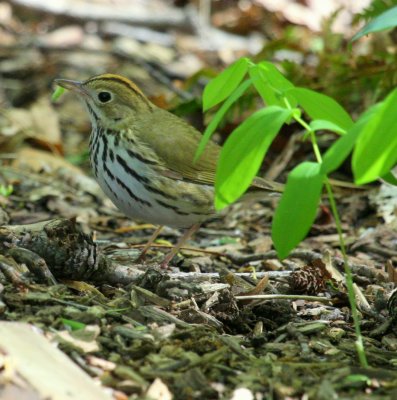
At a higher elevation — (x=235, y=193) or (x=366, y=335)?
(x=235, y=193)

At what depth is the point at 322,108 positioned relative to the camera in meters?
2.69

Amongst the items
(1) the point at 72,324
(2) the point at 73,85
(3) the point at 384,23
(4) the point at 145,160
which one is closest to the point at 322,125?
(3) the point at 384,23

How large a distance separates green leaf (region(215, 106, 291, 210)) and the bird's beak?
210cm

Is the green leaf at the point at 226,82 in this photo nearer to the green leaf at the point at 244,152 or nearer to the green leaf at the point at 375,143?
the green leaf at the point at 244,152

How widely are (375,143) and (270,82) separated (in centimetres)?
76

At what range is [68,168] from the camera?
5883mm

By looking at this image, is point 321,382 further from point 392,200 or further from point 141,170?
point 392,200

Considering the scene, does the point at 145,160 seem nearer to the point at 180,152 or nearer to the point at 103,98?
the point at 180,152

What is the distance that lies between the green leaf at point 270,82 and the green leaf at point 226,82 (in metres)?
0.05

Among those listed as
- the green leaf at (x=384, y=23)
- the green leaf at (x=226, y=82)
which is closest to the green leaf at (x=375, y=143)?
the green leaf at (x=384, y=23)

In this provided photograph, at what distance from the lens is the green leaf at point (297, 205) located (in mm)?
2418

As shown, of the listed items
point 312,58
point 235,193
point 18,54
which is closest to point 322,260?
point 235,193

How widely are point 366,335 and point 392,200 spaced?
200 cm

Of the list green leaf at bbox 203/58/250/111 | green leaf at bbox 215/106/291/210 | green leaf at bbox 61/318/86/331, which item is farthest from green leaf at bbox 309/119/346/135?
green leaf at bbox 61/318/86/331
